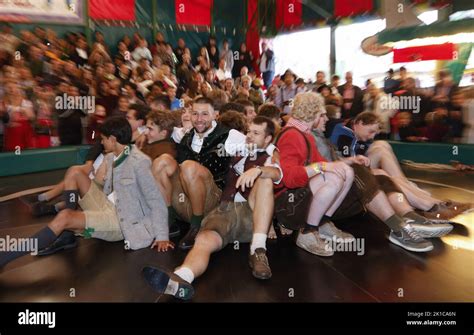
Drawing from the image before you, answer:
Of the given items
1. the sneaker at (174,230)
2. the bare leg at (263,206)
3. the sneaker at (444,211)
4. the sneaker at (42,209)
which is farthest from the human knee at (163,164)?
the sneaker at (444,211)

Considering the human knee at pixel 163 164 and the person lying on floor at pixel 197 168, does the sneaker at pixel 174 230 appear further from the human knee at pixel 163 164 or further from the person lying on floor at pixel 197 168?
the human knee at pixel 163 164

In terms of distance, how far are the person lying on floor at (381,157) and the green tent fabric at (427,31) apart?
6512 millimetres

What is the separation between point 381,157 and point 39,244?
255cm

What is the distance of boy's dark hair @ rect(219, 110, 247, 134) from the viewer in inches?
129

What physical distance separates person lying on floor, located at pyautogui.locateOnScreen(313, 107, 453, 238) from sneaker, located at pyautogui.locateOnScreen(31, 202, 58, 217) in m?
2.44

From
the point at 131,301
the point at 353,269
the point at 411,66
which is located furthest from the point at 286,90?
the point at 131,301

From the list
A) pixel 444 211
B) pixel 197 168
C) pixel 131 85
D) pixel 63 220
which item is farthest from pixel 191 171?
pixel 131 85

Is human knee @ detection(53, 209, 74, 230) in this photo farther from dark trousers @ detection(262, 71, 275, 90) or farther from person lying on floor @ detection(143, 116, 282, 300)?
dark trousers @ detection(262, 71, 275, 90)

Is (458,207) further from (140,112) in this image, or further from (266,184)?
(140,112)

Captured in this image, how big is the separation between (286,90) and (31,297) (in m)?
6.57

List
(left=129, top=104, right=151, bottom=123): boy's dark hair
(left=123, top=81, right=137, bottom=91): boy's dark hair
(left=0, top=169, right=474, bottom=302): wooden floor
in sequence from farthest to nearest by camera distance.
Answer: (left=123, top=81, right=137, bottom=91): boy's dark hair, (left=129, top=104, right=151, bottom=123): boy's dark hair, (left=0, top=169, right=474, bottom=302): wooden floor

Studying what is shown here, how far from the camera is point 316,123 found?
10.2 feet

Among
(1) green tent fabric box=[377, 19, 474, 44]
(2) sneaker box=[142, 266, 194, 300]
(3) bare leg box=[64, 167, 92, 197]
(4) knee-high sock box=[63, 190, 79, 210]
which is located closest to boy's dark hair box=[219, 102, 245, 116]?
(3) bare leg box=[64, 167, 92, 197]

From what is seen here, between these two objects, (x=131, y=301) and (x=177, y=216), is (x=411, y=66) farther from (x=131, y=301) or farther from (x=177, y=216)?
(x=131, y=301)
